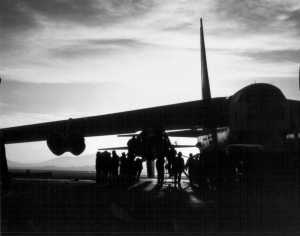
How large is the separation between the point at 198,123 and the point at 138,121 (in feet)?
11.3

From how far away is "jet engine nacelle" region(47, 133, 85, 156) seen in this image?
22625 mm

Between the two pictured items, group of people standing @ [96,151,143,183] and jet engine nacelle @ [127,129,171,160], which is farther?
group of people standing @ [96,151,143,183]

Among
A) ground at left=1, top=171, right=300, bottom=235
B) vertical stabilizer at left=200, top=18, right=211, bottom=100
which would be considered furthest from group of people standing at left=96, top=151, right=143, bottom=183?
vertical stabilizer at left=200, top=18, right=211, bottom=100

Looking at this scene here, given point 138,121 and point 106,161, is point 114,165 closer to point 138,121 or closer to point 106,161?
point 106,161

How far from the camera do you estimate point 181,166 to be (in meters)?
22.5

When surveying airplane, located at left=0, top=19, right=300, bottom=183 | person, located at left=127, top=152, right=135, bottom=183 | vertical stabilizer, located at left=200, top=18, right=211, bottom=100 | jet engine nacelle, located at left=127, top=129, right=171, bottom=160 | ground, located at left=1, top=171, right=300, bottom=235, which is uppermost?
vertical stabilizer, located at left=200, top=18, right=211, bottom=100

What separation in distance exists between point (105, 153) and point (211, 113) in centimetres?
566

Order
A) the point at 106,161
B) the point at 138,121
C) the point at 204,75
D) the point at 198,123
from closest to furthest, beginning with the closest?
the point at 106,161
the point at 138,121
the point at 198,123
the point at 204,75

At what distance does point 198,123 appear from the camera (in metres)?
25.4

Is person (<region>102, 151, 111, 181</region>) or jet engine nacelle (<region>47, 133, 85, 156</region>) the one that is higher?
jet engine nacelle (<region>47, 133, 85, 156</region>)

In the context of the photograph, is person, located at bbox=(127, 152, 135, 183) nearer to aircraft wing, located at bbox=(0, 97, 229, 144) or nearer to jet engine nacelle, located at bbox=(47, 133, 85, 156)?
aircraft wing, located at bbox=(0, 97, 229, 144)

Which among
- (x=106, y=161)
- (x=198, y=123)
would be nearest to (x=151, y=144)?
(x=106, y=161)

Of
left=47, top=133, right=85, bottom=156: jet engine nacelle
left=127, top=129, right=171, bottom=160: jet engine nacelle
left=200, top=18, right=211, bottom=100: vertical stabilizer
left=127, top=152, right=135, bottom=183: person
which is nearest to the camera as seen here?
left=127, top=129, right=171, bottom=160: jet engine nacelle

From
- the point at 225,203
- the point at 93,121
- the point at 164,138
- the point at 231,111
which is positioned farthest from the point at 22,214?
the point at 93,121
